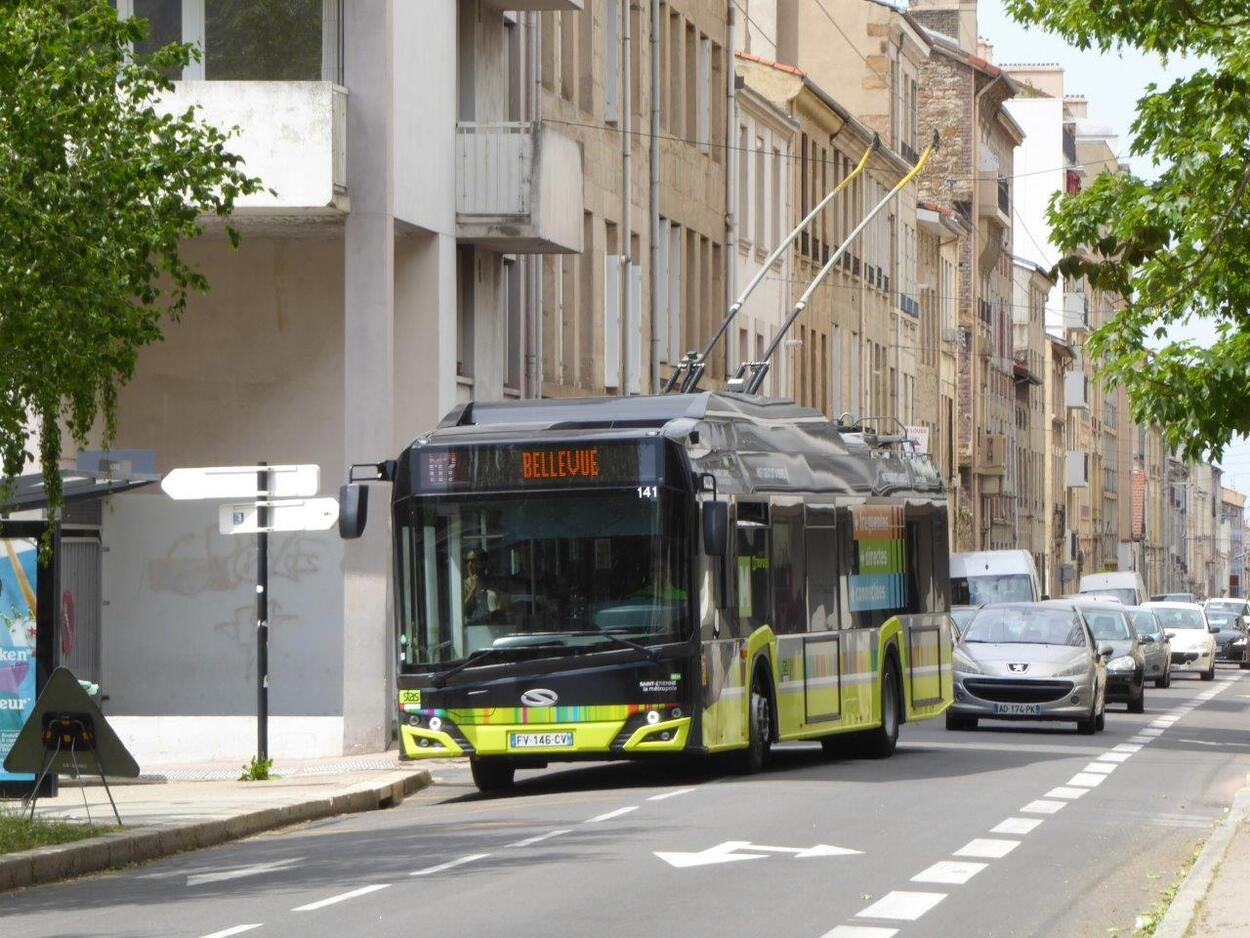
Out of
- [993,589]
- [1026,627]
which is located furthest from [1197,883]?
[993,589]

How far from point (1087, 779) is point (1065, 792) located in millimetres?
1861

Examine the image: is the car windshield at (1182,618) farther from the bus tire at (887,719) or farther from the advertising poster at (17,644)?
the advertising poster at (17,644)

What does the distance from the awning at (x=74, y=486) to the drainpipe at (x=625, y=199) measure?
2065 cm

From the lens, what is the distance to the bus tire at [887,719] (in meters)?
25.2

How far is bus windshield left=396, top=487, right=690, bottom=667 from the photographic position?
1998 centimetres

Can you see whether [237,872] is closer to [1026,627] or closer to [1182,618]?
[1026,627]

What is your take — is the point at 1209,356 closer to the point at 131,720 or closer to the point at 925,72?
the point at 131,720

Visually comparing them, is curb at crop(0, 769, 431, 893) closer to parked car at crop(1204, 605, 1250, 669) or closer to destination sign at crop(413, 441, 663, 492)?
destination sign at crop(413, 441, 663, 492)

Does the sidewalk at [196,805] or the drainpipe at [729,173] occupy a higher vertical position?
the drainpipe at [729,173]

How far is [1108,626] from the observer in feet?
135

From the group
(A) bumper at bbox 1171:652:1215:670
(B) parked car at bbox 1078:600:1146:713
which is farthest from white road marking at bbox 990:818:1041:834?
(A) bumper at bbox 1171:652:1215:670

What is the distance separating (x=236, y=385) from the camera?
3056cm

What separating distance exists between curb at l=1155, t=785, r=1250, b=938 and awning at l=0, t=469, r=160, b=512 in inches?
309

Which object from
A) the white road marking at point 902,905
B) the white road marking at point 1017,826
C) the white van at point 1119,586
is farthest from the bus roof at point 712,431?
the white van at point 1119,586
